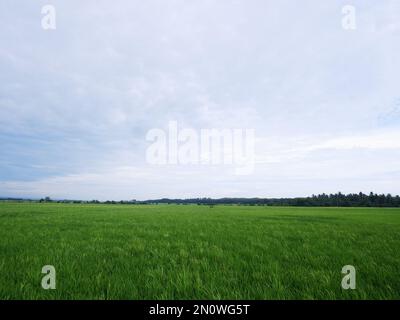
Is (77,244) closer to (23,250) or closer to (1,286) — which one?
(23,250)

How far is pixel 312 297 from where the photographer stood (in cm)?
350

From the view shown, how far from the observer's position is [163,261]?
224 inches

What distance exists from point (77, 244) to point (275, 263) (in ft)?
21.1

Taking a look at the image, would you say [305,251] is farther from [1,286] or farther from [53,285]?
[1,286]

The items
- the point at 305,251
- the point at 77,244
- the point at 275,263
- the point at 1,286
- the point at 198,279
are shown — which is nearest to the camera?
the point at 1,286
